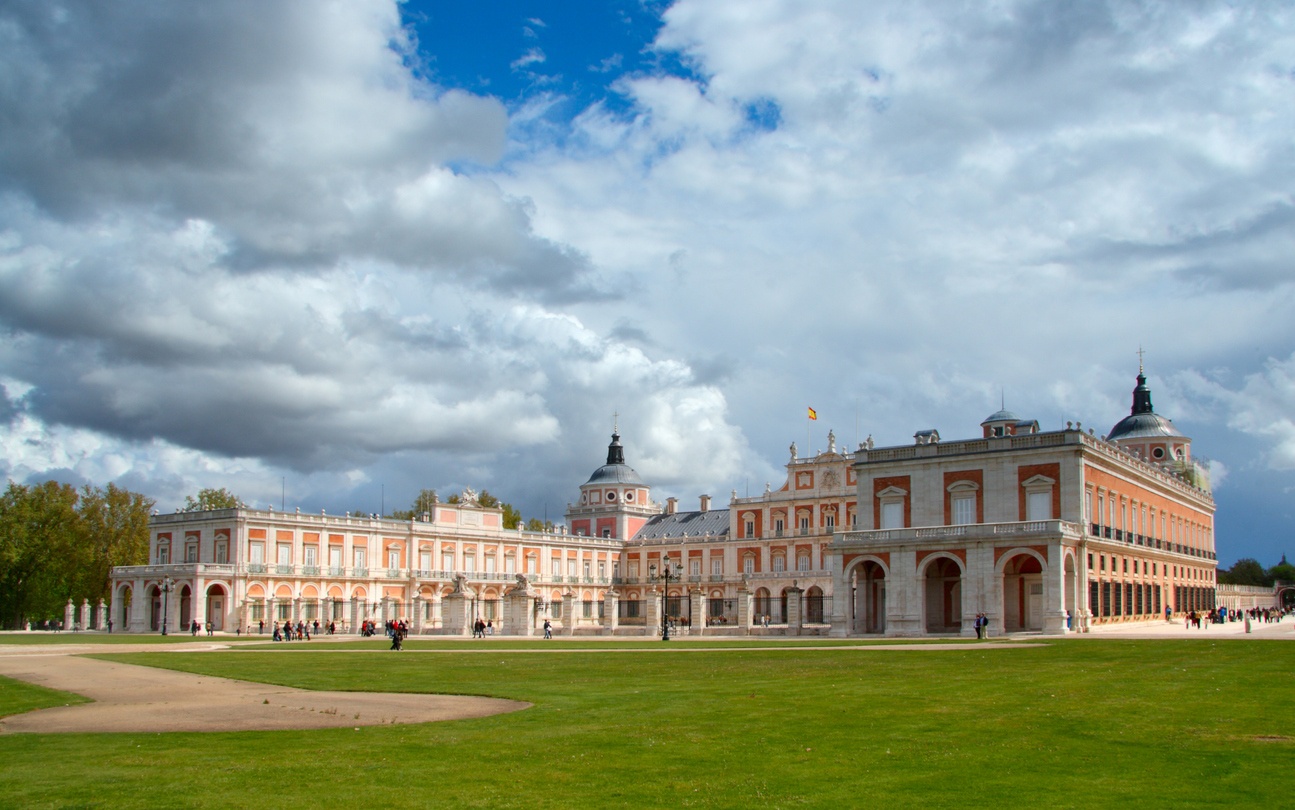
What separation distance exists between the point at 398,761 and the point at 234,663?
2188cm

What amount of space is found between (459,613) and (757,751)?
175 ft

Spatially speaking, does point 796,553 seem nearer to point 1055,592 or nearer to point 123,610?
point 1055,592

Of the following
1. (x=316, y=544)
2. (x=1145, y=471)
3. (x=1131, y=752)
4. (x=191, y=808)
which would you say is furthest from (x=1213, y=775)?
(x=316, y=544)

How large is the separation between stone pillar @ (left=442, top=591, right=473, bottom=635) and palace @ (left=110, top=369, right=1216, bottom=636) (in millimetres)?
135

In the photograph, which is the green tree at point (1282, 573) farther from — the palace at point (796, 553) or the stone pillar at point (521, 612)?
the stone pillar at point (521, 612)

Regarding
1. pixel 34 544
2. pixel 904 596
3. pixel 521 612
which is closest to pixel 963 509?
pixel 904 596

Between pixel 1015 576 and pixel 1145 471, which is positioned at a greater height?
pixel 1145 471

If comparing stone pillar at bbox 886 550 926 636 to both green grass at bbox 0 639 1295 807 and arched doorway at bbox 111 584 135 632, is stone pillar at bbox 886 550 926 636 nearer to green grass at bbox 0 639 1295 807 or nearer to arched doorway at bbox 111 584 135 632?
green grass at bbox 0 639 1295 807

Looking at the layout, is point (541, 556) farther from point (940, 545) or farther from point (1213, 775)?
point (1213, 775)

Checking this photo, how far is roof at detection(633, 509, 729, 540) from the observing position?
10381 centimetres

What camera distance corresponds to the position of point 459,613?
64.5 meters

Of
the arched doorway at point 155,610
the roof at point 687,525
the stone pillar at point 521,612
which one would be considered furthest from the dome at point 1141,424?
the arched doorway at point 155,610

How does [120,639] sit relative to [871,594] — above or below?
below

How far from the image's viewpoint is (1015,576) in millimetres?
54156
